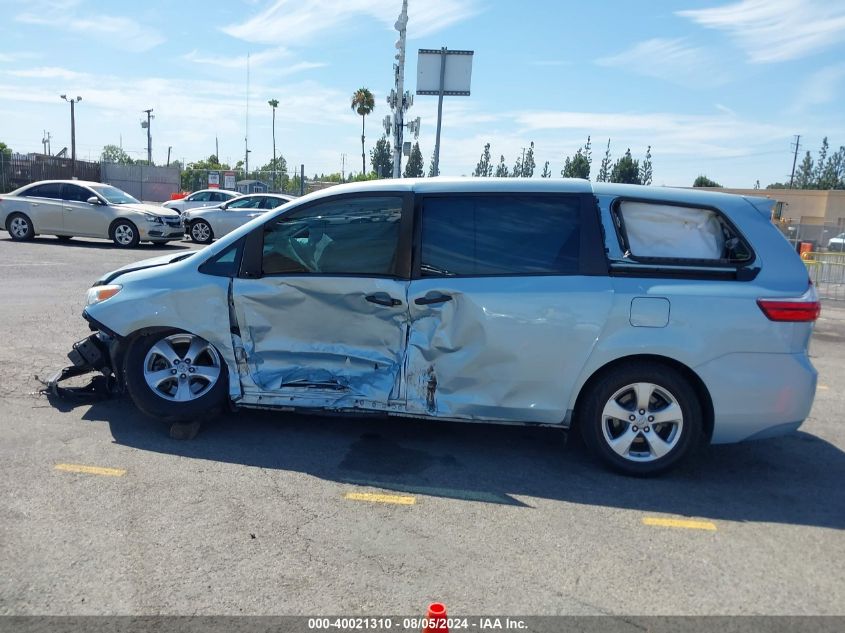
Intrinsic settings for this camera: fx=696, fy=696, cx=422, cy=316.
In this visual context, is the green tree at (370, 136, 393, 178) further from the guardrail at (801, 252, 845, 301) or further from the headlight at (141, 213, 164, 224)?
the guardrail at (801, 252, 845, 301)

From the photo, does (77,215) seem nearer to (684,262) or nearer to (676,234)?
(676,234)

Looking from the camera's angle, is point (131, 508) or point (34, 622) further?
point (131, 508)

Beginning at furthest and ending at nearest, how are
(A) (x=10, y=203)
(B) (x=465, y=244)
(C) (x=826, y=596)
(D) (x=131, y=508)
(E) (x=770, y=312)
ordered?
→ (A) (x=10, y=203), (B) (x=465, y=244), (E) (x=770, y=312), (D) (x=131, y=508), (C) (x=826, y=596)

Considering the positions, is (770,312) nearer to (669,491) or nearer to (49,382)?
(669,491)

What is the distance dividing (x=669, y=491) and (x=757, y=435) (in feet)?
2.23

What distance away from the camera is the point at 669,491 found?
170 inches

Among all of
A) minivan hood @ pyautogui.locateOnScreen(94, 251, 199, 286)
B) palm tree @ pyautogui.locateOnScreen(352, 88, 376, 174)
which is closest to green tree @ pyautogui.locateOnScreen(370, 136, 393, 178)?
palm tree @ pyautogui.locateOnScreen(352, 88, 376, 174)

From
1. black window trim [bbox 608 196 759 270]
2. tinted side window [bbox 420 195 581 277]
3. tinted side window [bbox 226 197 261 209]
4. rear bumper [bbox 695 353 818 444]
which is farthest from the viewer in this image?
tinted side window [bbox 226 197 261 209]

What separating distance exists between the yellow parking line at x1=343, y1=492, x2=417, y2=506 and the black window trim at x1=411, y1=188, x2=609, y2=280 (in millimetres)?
1443

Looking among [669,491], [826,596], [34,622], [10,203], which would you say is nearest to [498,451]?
[669,491]

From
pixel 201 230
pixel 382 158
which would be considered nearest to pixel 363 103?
pixel 382 158

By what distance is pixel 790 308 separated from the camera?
13.9 ft

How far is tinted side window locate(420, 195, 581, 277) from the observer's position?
4.56m

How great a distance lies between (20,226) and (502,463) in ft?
55.6
